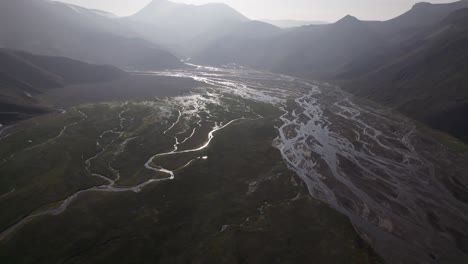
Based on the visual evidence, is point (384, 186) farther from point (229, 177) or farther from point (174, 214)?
point (174, 214)

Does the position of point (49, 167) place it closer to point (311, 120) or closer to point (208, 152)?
point (208, 152)

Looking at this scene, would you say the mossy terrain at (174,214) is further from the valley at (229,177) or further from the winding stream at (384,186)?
the winding stream at (384,186)

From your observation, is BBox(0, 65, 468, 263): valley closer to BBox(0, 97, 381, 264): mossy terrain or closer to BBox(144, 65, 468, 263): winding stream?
BBox(144, 65, 468, 263): winding stream

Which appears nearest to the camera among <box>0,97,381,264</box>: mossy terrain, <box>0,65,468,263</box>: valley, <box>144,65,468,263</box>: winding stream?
<box>0,97,381,264</box>: mossy terrain

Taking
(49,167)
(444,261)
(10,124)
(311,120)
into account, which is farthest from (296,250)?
(10,124)

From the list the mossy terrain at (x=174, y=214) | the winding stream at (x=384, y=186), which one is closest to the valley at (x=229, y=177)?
the winding stream at (x=384, y=186)

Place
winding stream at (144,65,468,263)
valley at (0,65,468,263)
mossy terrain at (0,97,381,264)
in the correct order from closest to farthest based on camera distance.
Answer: mossy terrain at (0,97,381,264), winding stream at (144,65,468,263), valley at (0,65,468,263)

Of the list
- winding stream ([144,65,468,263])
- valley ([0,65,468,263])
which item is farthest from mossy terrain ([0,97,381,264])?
winding stream ([144,65,468,263])

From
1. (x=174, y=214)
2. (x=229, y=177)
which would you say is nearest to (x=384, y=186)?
(x=229, y=177)
